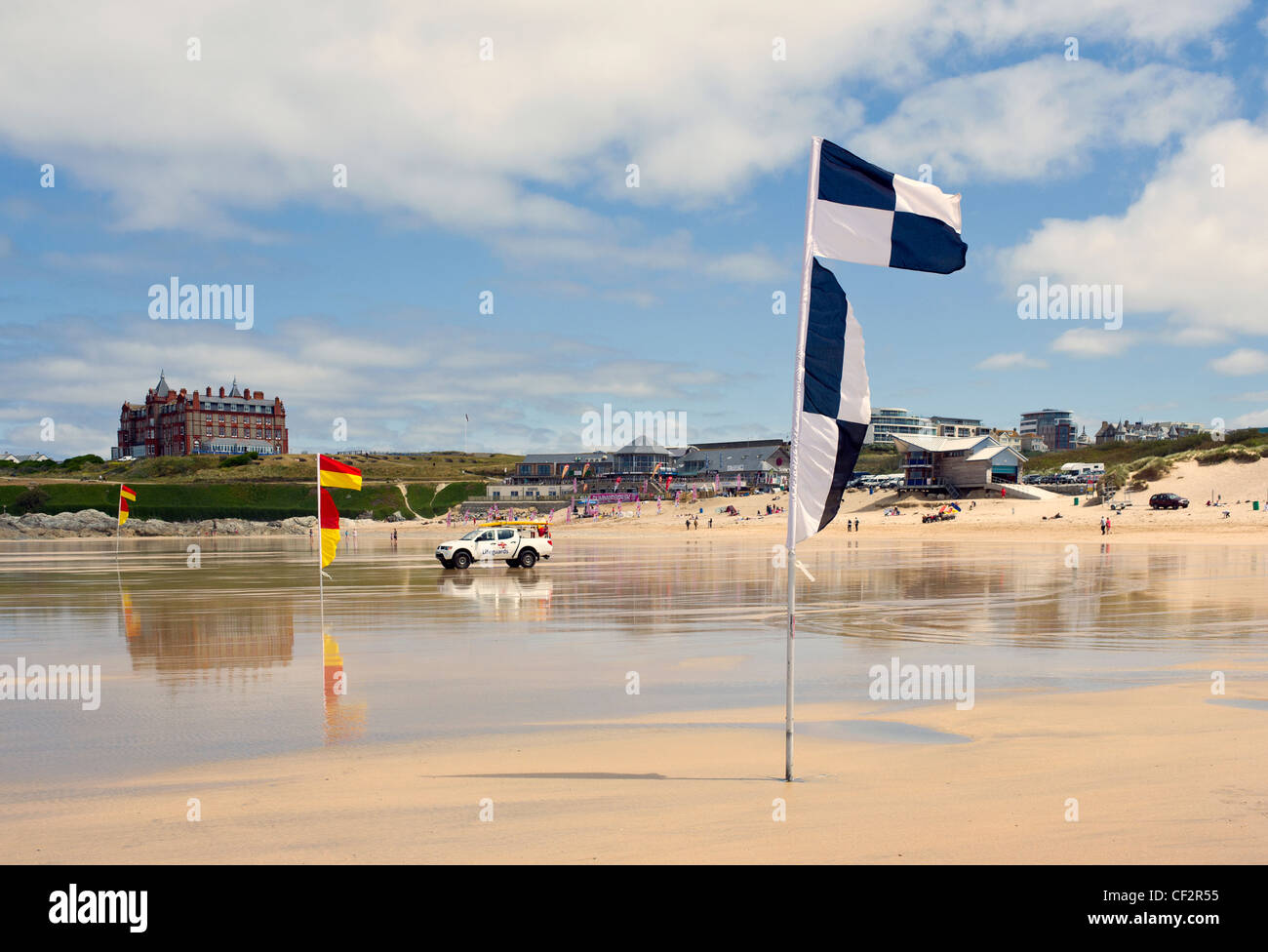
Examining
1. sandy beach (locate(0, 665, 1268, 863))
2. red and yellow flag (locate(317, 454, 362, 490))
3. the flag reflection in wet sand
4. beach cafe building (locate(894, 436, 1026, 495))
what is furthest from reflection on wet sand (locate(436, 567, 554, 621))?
beach cafe building (locate(894, 436, 1026, 495))

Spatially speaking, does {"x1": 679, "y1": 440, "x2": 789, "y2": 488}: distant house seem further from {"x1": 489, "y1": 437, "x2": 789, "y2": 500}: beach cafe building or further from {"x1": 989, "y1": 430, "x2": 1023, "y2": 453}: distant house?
{"x1": 989, "y1": 430, "x2": 1023, "y2": 453}: distant house

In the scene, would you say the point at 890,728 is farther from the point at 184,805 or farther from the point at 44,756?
the point at 44,756

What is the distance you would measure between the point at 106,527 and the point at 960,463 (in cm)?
8414

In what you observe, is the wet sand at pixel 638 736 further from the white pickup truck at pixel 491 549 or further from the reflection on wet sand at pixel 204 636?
the white pickup truck at pixel 491 549

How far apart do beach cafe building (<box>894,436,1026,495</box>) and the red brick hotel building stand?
127m

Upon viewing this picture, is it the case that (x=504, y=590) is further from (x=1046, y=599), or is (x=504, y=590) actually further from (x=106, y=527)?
(x=106, y=527)

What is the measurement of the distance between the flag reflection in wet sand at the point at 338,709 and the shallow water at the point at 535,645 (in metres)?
0.05

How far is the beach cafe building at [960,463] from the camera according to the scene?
8088cm

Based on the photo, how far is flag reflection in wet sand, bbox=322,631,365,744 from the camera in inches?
373

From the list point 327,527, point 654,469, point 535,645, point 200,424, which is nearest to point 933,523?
point 327,527

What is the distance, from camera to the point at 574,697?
11.2 m

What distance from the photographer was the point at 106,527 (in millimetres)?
88625
